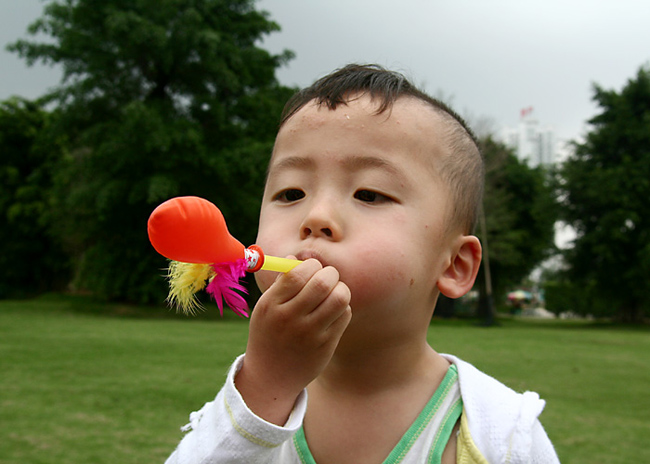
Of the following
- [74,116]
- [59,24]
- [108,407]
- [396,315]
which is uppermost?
[59,24]

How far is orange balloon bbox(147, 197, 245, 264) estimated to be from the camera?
76 centimetres

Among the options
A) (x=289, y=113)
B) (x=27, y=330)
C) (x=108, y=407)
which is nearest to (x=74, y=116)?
(x=27, y=330)

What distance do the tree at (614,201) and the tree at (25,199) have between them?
2256 centimetres

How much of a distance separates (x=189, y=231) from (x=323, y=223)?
325 mm

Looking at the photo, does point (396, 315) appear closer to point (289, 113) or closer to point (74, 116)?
point (289, 113)

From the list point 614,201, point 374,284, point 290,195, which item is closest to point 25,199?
point 614,201

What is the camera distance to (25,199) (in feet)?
80.4

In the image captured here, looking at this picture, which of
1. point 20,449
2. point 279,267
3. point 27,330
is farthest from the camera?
point 27,330

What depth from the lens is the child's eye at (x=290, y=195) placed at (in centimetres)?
119

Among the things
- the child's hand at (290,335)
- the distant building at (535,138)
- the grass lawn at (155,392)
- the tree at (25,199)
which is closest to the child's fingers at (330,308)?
the child's hand at (290,335)

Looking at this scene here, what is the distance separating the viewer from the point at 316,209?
1.07 meters

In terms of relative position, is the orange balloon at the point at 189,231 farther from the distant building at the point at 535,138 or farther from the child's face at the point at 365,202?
the distant building at the point at 535,138

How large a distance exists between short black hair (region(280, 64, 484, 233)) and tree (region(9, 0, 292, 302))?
1511 centimetres

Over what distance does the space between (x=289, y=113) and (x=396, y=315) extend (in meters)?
0.58
